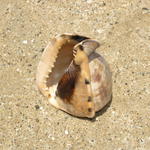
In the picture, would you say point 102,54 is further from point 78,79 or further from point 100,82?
point 78,79

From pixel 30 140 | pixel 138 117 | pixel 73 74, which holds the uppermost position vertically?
pixel 73 74

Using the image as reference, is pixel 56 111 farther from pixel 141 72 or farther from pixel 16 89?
pixel 141 72

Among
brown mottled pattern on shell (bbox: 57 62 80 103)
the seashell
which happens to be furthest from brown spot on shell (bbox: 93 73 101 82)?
brown mottled pattern on shell (bbox: 57 62 80 103)

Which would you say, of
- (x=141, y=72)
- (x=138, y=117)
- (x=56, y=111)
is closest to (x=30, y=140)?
(x=56, y=111)

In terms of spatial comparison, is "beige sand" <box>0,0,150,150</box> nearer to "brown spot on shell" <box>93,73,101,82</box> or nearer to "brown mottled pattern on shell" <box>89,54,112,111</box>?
"brown mottled pattern on shell" <box>89,54,112,111</box>

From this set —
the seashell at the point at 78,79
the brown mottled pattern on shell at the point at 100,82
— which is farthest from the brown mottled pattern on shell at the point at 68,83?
the brown mottled pattern on shell at the point at 100,82

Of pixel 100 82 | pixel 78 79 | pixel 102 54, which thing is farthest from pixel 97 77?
pixel 102 54
